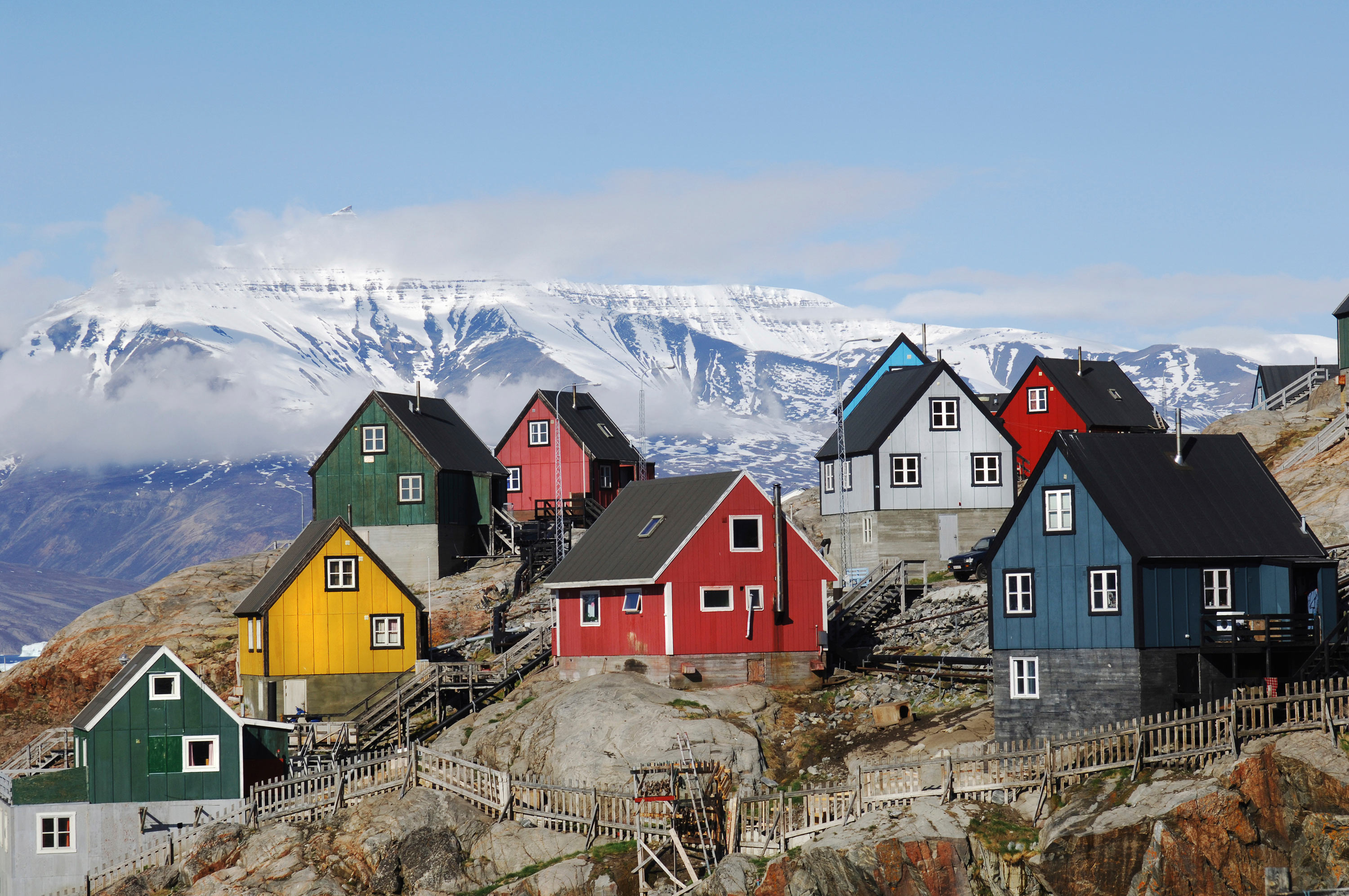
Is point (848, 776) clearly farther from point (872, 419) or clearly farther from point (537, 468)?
point (537, 468)

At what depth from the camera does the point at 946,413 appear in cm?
7962

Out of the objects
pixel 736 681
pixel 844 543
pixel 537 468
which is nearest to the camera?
pixel 736 681

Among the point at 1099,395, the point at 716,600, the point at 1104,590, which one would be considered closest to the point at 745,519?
the point at 716,600

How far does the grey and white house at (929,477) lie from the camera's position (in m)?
78.0

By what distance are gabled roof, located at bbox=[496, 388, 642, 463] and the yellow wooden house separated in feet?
101

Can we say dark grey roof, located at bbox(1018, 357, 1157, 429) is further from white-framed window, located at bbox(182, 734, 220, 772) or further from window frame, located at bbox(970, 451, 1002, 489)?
white-framed window, located at bbox(182, 734, 220, 772)

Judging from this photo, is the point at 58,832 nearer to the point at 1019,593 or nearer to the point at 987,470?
the point at 1019,593

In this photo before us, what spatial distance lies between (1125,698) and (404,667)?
93.2ft

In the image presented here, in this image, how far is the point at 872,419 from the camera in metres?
81.9

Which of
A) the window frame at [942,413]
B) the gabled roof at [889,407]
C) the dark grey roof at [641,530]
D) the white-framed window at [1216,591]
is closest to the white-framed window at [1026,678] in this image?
the white-framed window at [1216,591]

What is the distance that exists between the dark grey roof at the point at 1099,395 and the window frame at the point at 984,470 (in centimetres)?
1647

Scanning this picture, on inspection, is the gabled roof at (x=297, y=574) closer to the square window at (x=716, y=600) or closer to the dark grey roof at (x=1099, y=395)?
the square window at (x=716, y=600)

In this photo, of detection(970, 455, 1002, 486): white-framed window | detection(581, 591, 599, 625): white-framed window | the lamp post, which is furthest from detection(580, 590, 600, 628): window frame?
detection(970, 455, 1002, 486): white-framed window

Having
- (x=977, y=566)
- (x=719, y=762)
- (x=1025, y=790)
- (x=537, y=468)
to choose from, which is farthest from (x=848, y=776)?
(x=537, y=468)
